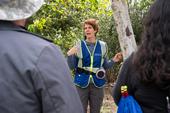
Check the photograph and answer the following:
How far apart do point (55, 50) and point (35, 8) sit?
8.4 inches

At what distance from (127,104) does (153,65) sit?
340mm

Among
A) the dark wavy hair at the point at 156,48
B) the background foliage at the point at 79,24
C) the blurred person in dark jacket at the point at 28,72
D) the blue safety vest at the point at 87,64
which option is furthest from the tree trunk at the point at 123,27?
the background foliage at the point at 79,24

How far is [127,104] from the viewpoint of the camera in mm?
2752

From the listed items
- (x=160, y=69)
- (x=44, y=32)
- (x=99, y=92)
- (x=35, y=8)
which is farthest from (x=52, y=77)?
(x=44, y=32)

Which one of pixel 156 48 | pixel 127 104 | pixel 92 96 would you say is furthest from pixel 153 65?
pixel 92 96

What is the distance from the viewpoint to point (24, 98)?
5.99 ft

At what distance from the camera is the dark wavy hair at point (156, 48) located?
255 centimetres

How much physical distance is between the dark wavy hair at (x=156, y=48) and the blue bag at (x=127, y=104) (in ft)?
0.59

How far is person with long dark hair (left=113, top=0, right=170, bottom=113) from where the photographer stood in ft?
8.37

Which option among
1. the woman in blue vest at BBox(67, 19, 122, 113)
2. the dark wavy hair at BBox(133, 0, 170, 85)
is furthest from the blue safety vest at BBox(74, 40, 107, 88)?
the dark wavy hair at BBox(133, 0, 170, 85)

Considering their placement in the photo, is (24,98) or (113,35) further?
(113,35)

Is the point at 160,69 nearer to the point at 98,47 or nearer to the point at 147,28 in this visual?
the point at 147,28

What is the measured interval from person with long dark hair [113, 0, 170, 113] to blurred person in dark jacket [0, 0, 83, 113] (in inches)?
32.6

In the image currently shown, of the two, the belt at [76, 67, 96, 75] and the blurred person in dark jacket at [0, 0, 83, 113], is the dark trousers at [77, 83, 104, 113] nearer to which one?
the belt at [76, 67, 96, 75]
